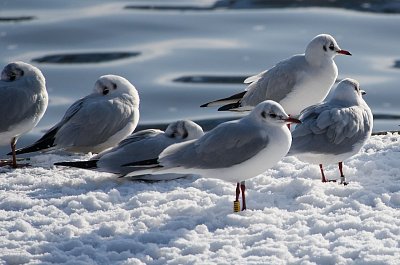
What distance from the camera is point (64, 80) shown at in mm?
13656

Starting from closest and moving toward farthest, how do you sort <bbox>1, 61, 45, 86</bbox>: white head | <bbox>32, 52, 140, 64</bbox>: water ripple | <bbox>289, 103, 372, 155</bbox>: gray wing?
1. <bbox>289, 103, 372, 155</bbox>: gray wing
2. <bbox>1, 61, 45, 86</bbox>: white head
3. <bbox>32, 52, 140, 64</bbox>: water ripple

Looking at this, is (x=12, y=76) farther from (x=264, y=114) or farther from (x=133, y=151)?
(x=264, y=114)

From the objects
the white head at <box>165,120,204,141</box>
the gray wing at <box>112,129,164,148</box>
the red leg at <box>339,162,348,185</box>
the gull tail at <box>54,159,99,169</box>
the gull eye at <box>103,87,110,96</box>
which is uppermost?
the gull eye at <box>103,87,110,96</box>

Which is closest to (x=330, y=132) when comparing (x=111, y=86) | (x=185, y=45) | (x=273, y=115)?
(x=273, y=115)

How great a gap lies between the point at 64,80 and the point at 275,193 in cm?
698

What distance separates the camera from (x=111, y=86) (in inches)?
330

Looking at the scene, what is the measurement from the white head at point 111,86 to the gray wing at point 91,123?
0.15 metres

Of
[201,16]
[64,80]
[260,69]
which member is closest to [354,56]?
[260,69]

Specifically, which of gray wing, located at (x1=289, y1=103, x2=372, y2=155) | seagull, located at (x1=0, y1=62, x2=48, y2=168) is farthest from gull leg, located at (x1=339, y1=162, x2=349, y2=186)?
seagull, located at (x1=0, y1=62, x2=48, y2=168)

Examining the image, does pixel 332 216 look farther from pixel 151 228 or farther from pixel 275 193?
pixel 151 228

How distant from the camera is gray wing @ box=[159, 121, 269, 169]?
6.66 meters

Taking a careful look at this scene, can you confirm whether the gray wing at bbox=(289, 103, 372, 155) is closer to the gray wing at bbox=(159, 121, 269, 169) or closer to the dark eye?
the gray wing at bbox=(159, 121, 269, 169)

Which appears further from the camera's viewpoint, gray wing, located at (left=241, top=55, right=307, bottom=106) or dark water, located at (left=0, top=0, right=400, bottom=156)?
dark water, located at (left=0, top=0, right=400, bottom=156)

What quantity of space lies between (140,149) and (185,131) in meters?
Result: 0.35
